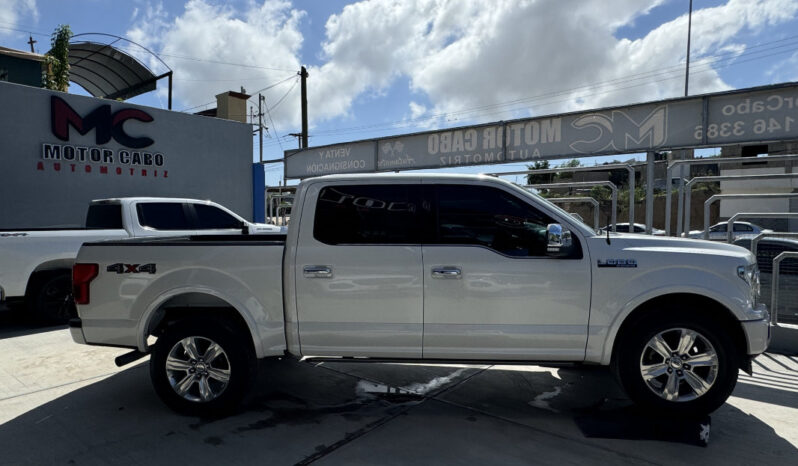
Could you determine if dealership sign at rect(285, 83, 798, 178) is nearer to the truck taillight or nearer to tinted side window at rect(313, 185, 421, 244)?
tinted side window at rect(313, 185, 421, 244)

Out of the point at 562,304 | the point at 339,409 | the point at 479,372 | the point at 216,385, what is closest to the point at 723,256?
the point at 562,304

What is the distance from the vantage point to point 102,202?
7.98 m

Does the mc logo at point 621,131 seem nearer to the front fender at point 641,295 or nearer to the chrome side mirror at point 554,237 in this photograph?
the front fender at point 641,295

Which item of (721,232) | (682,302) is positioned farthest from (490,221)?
(721,232)

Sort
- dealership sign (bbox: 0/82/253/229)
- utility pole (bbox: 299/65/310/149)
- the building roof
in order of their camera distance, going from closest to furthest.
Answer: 1. dealership sign (bbox: 0/82/253/229)
2. the building roof
3. utility pole (bbox: 299/65/310/149)

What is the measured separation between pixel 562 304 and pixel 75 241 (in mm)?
6657

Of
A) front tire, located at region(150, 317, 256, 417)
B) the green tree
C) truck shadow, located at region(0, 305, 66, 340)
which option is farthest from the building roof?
front tire, located at region(150, 317, 256, 417)

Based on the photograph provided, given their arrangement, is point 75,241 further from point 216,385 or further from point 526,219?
point 526,219

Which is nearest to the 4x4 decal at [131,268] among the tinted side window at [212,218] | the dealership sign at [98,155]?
the tinted side window at [212,218]

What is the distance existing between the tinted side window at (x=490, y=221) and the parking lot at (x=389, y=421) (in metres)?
1.40

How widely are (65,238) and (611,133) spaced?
8218 millimetres

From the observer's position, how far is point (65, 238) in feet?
23.1

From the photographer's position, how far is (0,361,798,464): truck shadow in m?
3.47

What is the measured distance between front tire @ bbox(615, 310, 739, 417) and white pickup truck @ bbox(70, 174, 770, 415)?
0.01m
